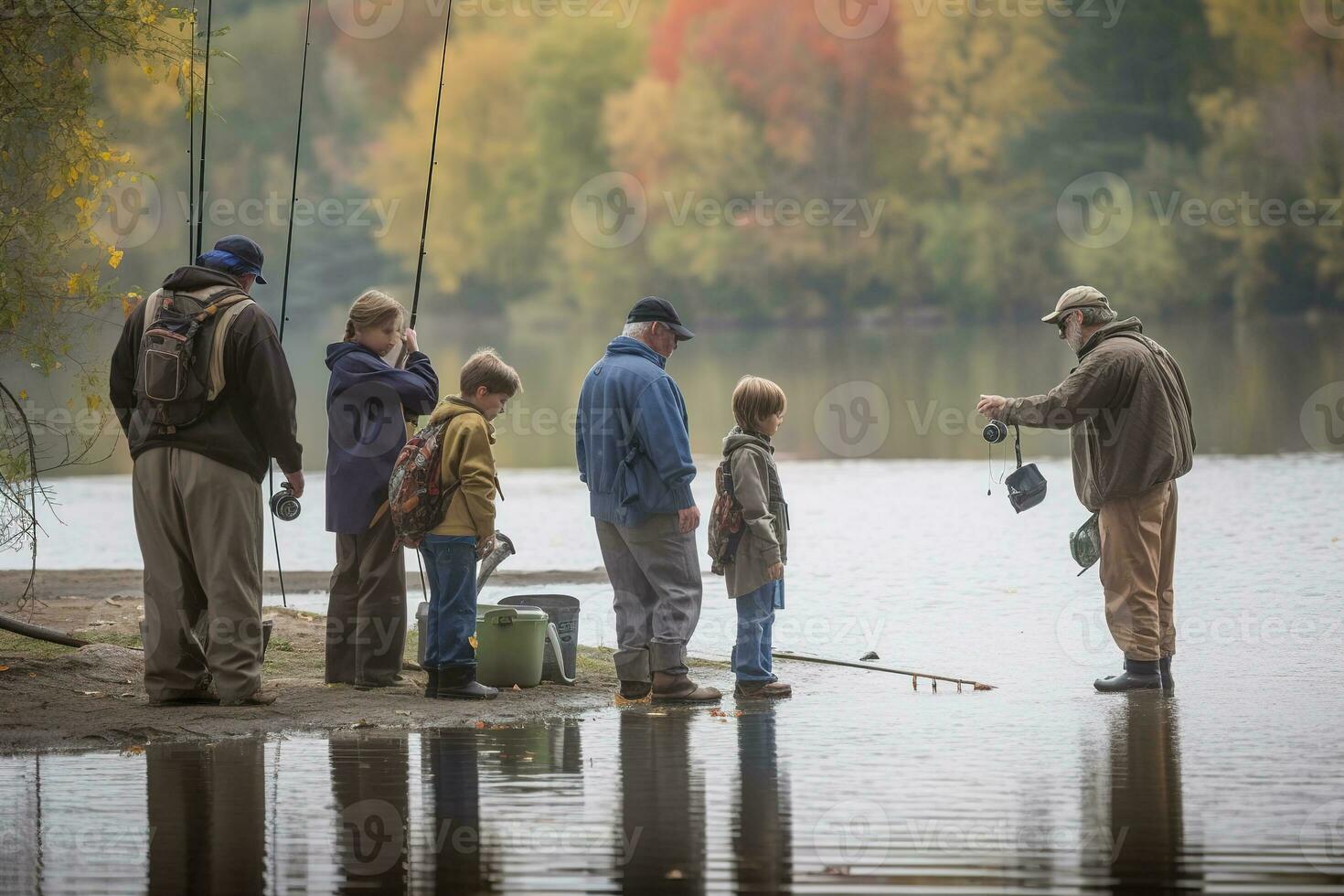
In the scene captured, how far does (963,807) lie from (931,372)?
31.9 meters

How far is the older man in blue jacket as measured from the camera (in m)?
8.34

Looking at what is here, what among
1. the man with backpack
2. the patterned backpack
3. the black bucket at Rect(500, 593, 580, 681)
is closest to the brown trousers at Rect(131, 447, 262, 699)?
the man with backpack

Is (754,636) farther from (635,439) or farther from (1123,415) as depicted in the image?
(1123,415)

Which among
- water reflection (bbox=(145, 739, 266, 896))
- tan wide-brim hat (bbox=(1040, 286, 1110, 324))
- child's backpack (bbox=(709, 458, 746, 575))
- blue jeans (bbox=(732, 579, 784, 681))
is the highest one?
tan wide-brim hat (bbox=(1040, 286, 1110, 324))

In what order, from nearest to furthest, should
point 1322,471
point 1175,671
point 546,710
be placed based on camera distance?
point 546,710, point 1175,671, point 1322,471

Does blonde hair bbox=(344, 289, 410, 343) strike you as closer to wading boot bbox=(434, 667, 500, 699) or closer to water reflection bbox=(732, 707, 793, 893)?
wading boot bbox=(434, 667, 500, 699)

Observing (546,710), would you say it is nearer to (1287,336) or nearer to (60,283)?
(60,283)

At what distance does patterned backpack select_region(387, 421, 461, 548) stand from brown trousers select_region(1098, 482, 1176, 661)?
3.00m

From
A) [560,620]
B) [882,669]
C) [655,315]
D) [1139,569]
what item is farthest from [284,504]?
[1139,569]

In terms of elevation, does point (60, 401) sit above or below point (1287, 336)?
below

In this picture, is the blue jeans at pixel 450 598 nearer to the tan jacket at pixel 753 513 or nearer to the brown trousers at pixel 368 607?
the brown trousers at pixel 368 607

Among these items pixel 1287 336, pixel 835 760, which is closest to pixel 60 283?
pixel 835 760

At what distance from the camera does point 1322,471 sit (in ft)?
61.8

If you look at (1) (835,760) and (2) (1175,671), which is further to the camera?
(2) (1175,671)
